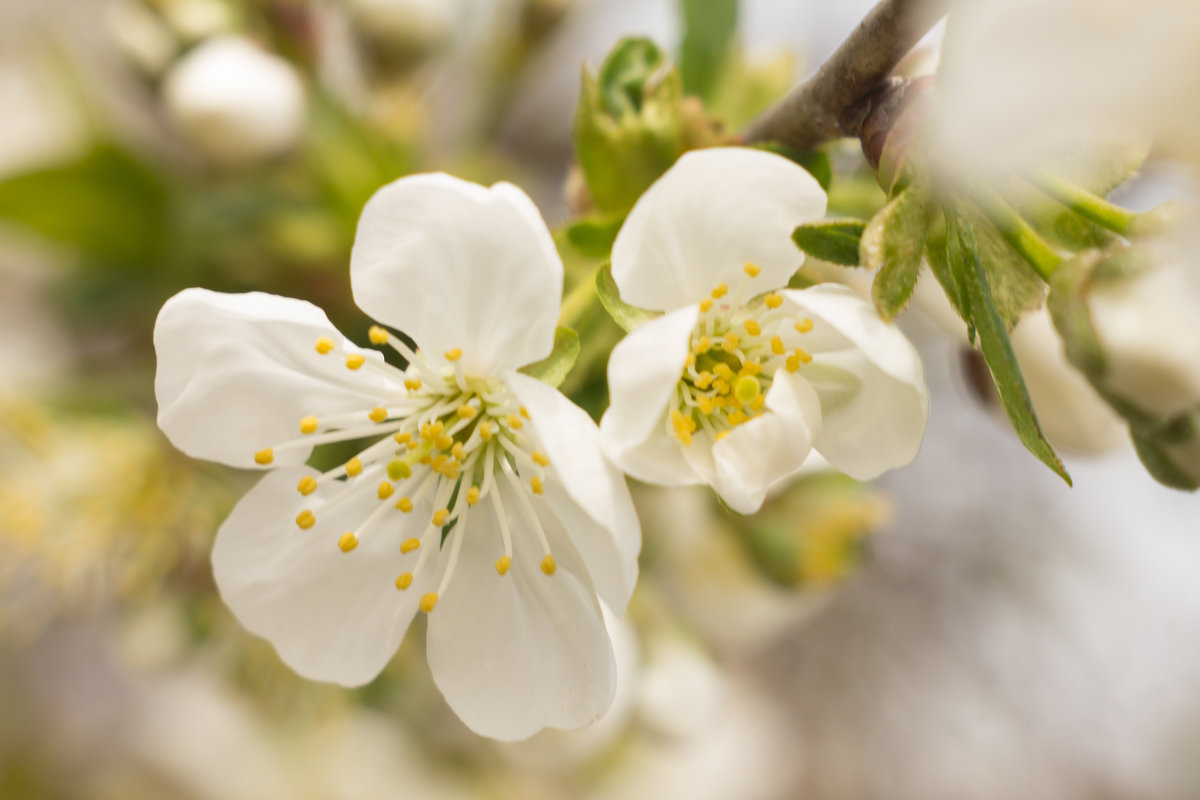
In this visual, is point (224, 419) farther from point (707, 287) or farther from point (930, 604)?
point (930, 604)

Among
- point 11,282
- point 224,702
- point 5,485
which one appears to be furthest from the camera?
point 11,282

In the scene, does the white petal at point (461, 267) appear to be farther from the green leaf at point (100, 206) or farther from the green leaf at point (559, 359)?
the green leaf at point (100, 206)

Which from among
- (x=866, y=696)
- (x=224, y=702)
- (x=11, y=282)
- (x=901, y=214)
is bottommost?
(x=866, y=696)

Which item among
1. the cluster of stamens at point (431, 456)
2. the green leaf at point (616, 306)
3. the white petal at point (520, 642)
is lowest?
the white petal at point (520, 642)

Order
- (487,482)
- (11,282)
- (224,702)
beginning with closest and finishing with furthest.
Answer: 1. (487,482)
2. (224,702)
3. (11,282)

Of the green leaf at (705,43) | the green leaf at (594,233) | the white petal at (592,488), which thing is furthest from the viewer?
the green leaf at (705,43)

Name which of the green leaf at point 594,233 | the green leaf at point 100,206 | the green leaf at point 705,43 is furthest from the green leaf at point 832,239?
the green leaf at point 100,206

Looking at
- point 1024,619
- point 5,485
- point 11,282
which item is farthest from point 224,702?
point 1024,619

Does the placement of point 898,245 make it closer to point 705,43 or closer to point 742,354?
point 742,354
